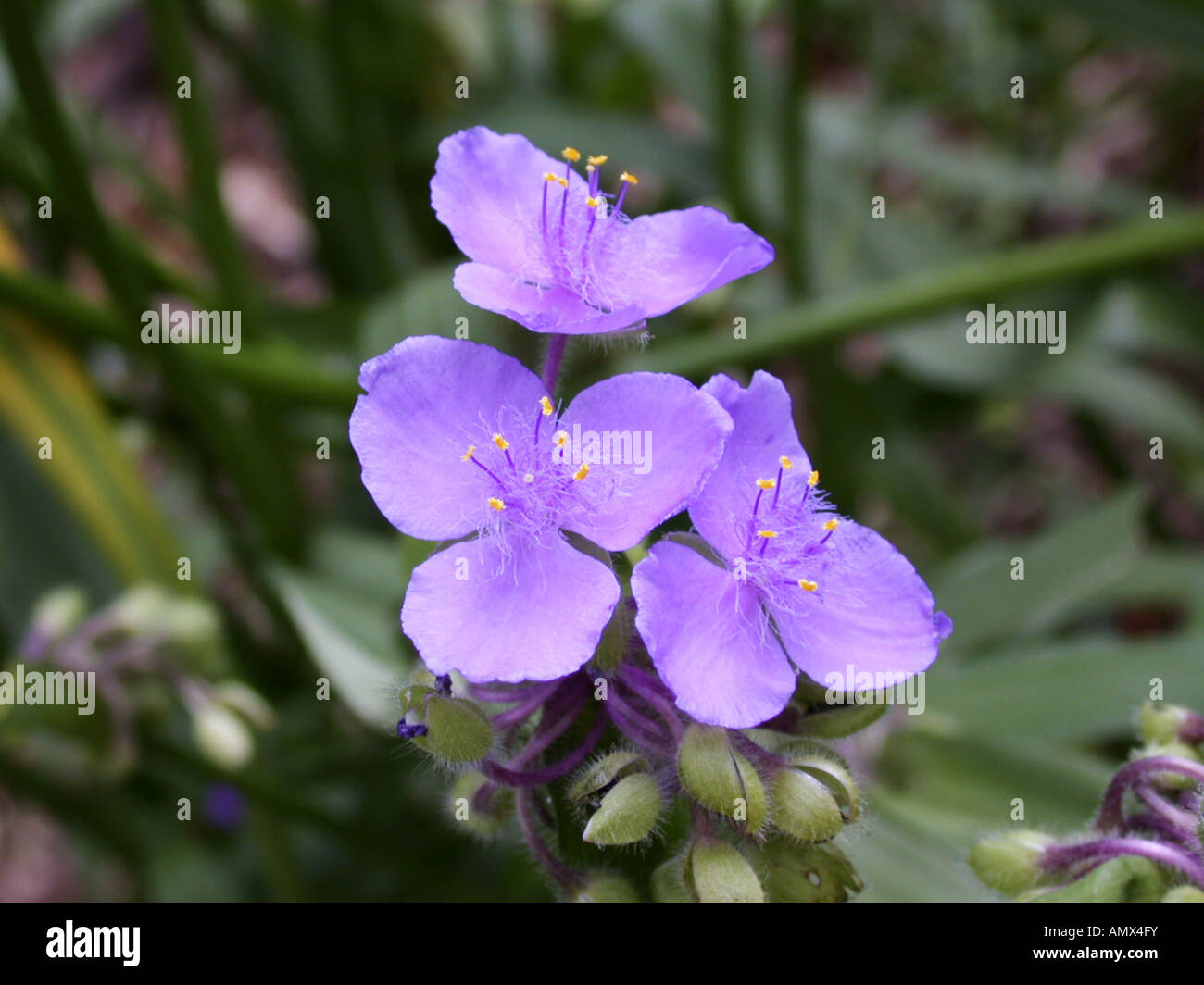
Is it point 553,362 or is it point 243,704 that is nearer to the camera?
point 553,362

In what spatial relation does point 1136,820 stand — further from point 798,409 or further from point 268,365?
point 798,409

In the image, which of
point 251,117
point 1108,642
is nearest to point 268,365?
point 1108,642

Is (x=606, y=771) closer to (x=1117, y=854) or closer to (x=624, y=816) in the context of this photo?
(x=624, y=816)

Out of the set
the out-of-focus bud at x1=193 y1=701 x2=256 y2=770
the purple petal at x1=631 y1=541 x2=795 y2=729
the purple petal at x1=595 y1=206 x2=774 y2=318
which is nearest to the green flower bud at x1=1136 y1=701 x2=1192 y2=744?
the purple petal at x1=631 y1=541 x2=795 y2=729

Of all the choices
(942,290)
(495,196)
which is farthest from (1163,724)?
(942,290)

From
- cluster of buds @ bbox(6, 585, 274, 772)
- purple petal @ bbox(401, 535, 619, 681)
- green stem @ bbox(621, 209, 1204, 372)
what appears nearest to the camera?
purple petal @ bbox(401, 535, 619, 681)

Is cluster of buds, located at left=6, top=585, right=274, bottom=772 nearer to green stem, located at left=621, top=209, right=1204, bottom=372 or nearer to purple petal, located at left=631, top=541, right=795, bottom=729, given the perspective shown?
green stem, located at left=621, top=209, right=1204, bottom=372
